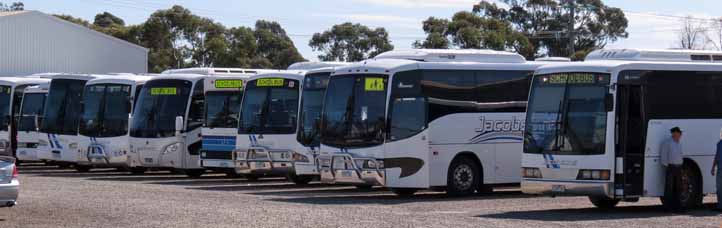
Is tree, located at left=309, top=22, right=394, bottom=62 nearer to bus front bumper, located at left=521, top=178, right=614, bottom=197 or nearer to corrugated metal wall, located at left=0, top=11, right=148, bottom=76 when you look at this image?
corrugated metal wall, located at left=0, top=11, right=148, bottom=76

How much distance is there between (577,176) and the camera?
2117cm

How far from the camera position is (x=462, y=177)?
2512 cm

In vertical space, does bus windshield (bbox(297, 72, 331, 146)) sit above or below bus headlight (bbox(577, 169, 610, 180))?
above

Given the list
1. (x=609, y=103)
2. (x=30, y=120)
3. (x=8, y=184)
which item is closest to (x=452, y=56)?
(x=609, y=103)

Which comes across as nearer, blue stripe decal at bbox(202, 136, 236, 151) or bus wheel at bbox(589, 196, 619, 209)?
bus wheel at bbox(589, 196, 619, 209)

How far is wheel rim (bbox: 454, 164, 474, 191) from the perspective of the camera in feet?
82.2

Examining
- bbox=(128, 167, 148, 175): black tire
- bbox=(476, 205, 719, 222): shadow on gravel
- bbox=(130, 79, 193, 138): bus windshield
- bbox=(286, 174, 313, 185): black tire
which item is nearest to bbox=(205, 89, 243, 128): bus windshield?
bbox=(130, 79, 193, 138): bus windshield

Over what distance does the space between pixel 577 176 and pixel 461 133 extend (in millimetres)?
4247

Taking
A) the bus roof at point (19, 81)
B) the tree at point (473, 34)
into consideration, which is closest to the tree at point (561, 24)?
the tree at point (473, 34)

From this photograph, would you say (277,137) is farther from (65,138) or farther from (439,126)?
(65,138)

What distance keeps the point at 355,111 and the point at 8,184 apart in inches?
308

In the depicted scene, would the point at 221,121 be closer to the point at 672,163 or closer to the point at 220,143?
the point at 220,143

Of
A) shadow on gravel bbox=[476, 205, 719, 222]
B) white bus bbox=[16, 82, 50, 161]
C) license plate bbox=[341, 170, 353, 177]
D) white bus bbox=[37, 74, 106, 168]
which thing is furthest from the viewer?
white bus bbox=[16, 82, 50, 161]

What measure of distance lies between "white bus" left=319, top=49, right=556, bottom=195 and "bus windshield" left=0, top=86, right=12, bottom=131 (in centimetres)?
1545
